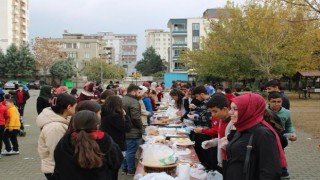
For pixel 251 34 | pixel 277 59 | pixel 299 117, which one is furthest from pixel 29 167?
pixel 277 59

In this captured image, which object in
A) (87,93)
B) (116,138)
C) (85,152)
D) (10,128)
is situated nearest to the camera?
(85,152)

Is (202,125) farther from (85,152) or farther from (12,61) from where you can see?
(12,61)

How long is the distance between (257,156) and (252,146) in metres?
0.09

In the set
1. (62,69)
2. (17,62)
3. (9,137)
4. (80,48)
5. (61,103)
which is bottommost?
(9,137)

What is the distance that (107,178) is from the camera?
3.57 meters

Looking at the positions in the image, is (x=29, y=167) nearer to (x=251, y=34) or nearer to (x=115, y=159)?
(x=115, y=159)

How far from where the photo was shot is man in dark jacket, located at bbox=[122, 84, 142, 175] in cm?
758

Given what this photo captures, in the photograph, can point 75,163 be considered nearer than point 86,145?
No

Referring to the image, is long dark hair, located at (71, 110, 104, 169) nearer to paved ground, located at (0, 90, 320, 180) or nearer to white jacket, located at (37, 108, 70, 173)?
white jacket, located at (37, 108, 70, 173)

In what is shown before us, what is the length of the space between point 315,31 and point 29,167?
16.9m

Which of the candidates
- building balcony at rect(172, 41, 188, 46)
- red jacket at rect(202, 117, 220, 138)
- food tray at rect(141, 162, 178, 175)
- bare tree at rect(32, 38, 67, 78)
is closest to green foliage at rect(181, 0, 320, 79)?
red jacket at rect(202, 117, 220, 138)

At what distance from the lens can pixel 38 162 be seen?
941 cm

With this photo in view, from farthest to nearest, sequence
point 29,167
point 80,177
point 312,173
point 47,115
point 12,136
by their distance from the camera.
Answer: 1. point 12,136
2. point 29,167
3. point 312,173
4. point 47,115
5. point 80,177

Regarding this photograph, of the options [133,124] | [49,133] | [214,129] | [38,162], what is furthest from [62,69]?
[49,133]
